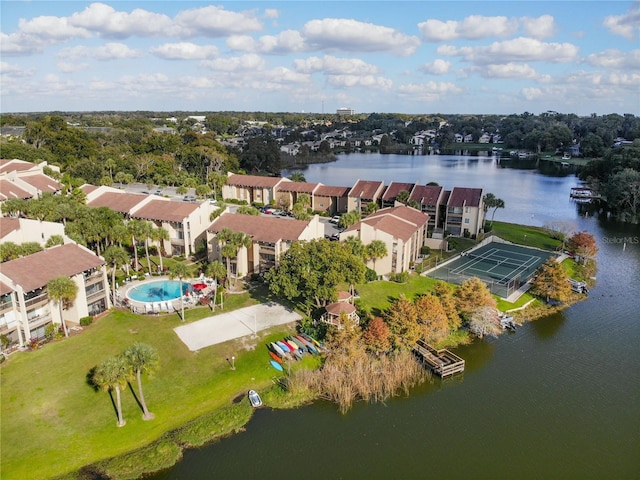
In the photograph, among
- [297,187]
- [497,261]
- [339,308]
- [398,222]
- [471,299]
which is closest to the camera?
[339,308]

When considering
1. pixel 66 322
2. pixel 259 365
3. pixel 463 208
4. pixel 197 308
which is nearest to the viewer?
pixel 259 365

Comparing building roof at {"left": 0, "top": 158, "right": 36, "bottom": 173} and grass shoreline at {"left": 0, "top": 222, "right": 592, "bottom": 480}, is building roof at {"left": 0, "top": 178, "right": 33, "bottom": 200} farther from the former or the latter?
grass shoreline at {"left": 0, "top": 222, "right": 592, "bottom": 480}

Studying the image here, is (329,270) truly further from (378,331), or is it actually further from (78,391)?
(78,391)

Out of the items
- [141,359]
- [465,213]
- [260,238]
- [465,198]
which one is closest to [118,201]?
[260,238]

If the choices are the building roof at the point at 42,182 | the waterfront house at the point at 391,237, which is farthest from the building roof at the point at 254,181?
the waterfront house at the point at 391,237

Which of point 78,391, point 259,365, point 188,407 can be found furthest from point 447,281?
point 78,391

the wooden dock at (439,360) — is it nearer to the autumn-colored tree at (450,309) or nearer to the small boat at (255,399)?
the autumn-colored tree at (450,309)

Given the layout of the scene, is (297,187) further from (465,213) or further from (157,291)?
(157,291)
